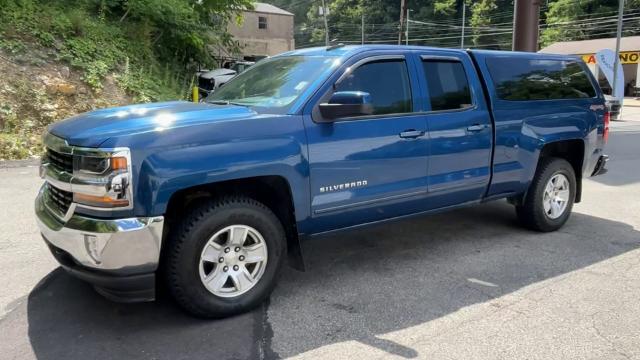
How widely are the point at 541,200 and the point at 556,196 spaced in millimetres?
347

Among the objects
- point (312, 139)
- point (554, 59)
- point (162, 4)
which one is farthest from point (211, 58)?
point (312, 139)

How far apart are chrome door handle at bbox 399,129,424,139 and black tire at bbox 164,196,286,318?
1295 millimetres

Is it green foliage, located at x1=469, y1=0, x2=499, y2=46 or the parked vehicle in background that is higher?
green foliage, located at x1=469, y1=0, x2=499, y2=46

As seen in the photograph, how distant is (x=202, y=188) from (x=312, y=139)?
2.85 ft

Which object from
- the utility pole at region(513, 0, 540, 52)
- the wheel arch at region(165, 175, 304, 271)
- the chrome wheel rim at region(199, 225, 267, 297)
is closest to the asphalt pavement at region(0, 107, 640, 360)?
the chrome wheel rim at region(199, 225, 267, 297)

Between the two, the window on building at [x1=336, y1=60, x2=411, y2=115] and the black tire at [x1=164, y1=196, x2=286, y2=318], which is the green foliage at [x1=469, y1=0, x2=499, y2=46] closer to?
the window on building at [x1=336, y1=60, x2=411, y2=115]

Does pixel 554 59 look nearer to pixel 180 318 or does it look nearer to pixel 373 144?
pixel 373 144

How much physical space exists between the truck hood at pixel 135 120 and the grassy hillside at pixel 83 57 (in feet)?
23.1

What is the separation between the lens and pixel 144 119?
3621 mm

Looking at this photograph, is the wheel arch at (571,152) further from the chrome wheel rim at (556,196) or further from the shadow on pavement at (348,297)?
the shadow on pavement at (348,297)

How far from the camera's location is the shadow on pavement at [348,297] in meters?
3.43

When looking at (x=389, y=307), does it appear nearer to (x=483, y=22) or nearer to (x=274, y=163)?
(x=274, y=163)

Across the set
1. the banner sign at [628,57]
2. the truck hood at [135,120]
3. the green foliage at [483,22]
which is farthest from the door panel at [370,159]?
the green foliage at [483,22]

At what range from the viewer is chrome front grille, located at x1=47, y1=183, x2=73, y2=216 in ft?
11.4
